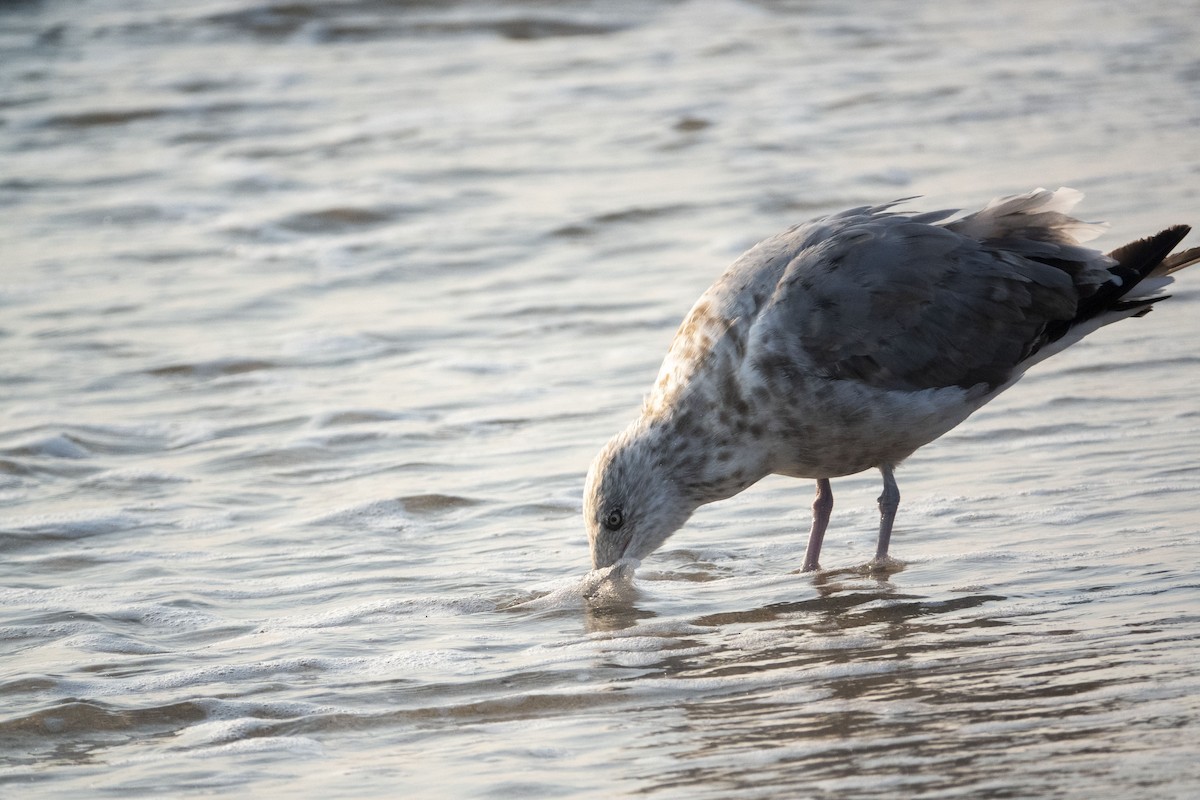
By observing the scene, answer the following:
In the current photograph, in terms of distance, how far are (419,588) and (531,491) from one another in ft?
3.87

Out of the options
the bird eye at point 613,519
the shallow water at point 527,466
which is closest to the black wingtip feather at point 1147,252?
the shallow water at point 527,466

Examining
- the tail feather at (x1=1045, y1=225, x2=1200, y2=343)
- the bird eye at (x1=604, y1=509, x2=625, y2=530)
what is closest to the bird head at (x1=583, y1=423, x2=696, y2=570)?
the bird eye at (x1=604, y1=509, x2=625, y2=530)

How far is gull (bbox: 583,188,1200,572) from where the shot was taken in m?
5.84

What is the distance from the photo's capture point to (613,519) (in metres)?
5.82

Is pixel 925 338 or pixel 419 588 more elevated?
pixel 925 338

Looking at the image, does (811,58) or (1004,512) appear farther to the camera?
(811,58)

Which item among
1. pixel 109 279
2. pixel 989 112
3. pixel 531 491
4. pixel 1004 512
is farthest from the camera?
pixel 989 112

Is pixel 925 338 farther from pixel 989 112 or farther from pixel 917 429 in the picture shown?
pixel 989 112

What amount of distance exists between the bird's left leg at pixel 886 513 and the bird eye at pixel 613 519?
3.15ft

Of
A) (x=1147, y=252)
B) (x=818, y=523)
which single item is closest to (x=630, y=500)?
(x=818, y=523)

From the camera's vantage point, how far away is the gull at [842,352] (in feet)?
19.1

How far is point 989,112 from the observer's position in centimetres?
1355

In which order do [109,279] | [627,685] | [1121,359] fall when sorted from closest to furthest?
[627,685], [1121,359], [109,279]

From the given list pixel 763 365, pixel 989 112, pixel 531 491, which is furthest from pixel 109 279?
pixel 989 112
